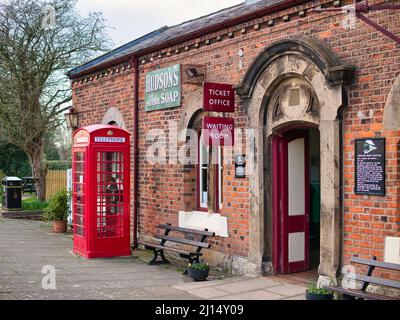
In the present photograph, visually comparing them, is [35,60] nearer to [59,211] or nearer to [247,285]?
[59,211]

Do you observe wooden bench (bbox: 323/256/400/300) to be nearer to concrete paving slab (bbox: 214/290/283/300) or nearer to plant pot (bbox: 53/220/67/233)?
concrete paving slab (bbox: 214/290/283/300)

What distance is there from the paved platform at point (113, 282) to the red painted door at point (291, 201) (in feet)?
1.90

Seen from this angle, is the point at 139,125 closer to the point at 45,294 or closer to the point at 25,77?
the point at 45,294

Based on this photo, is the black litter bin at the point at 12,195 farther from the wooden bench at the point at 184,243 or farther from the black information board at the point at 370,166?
the black information board at the point at 370,166

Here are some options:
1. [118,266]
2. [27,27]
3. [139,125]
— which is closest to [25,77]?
[27,27]

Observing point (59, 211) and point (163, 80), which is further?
point (59, 211)

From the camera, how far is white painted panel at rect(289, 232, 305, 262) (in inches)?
362

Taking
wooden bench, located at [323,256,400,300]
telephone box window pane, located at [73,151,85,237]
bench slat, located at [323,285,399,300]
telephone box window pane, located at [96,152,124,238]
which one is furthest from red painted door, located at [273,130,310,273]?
telephone box window pane, located at [73,151,85,237]

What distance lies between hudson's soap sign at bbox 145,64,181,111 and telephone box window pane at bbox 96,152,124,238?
1440mm

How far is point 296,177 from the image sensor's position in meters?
9.27

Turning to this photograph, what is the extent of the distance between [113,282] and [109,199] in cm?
274

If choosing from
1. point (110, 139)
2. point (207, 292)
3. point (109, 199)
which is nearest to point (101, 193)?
point (109, 199)

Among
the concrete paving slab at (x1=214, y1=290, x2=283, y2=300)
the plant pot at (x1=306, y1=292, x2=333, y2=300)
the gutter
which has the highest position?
the gutter

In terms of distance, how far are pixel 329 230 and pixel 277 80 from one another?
2596mm
